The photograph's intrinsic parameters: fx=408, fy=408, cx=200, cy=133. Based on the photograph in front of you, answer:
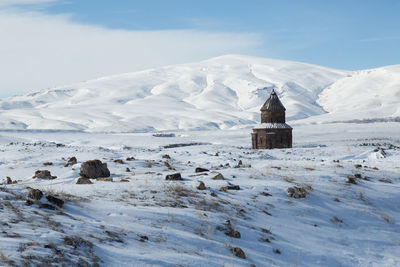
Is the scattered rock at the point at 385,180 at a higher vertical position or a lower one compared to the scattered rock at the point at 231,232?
higher

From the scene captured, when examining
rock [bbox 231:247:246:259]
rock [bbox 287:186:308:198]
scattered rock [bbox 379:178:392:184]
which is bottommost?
rock [bbox 231:247:246:259]

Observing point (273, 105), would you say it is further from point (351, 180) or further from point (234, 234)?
point (234, 234)

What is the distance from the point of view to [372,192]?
11281 mm

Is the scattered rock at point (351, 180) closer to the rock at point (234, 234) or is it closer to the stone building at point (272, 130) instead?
the rock at point (234, 234)

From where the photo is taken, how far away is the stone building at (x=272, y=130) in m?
40.9

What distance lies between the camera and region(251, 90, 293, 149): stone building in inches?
1612

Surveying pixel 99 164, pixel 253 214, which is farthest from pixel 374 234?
pixel 99 164

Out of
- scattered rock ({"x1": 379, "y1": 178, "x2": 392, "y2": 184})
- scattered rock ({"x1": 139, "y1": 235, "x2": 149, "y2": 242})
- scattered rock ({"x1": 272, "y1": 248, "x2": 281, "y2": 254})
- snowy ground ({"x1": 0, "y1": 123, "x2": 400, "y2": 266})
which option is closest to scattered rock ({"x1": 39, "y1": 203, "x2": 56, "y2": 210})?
snowy ground ({"x1": 0, "y1": 123, "x2": 400, "y2": 266})

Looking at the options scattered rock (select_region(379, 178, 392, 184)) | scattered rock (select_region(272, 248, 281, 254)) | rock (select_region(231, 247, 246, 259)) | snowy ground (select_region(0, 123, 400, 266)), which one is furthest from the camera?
scattered rock (select_region(379, 178, 392, 184))

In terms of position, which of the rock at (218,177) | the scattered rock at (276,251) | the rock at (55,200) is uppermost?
the rock at (55,200)

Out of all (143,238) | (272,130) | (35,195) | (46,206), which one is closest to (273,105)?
(272,130)

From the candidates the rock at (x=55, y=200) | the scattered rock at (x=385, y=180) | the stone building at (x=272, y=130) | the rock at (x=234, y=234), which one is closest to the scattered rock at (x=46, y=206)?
the rock at (x=55, y=200)

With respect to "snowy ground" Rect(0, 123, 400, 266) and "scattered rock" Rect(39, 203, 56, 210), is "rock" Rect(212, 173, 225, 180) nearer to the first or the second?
"snowy ground" Rect(0, 123, 400, 266)

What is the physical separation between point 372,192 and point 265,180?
2.97 metres
